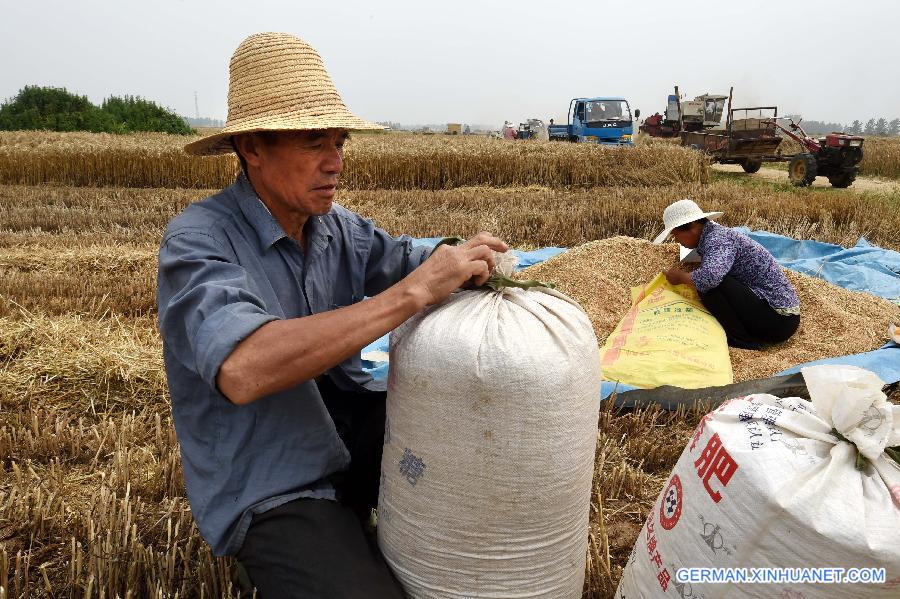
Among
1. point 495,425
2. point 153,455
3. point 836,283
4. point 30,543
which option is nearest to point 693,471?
point 495,425

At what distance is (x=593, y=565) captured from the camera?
192 centimetres

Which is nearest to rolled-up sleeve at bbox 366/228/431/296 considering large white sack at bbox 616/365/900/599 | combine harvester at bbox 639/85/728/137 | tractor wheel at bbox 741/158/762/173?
large white sack at bbox 616/365/900/599

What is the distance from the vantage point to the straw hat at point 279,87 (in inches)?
67.7

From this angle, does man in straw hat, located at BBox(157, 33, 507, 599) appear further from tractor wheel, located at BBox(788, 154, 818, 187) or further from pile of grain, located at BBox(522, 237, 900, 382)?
tractor wheel, located at BBox(788, 154, 818, 187)

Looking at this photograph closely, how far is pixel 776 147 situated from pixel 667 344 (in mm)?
15817

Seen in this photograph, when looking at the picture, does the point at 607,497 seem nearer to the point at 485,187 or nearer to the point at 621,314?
the point at 621,314

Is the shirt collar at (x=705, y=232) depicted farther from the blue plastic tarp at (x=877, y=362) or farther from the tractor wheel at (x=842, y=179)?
the tractor wheel at (x=842, y=179)

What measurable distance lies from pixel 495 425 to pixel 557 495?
0.23m

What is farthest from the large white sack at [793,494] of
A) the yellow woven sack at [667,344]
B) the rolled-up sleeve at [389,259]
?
the yellow woven sack at [667,344]

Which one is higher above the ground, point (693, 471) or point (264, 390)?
point (264, 390)

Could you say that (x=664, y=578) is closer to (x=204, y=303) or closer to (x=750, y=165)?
(x=204, y=303)

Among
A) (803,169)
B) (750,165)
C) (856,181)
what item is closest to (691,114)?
(750,165)

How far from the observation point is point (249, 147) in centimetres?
178

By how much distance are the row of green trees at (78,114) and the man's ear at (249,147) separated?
24.1m
